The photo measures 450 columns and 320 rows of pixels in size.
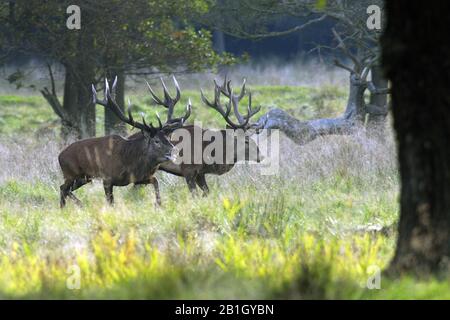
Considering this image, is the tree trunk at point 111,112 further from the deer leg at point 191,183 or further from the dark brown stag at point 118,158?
the dark brown stag at point 118,158

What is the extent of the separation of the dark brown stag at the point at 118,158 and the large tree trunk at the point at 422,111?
6369 mm

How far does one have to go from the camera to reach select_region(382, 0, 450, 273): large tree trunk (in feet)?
20.4

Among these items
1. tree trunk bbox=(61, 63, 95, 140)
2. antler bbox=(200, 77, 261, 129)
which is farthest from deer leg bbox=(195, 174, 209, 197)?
tree trunk bbox=(61, 63, 95, 140)

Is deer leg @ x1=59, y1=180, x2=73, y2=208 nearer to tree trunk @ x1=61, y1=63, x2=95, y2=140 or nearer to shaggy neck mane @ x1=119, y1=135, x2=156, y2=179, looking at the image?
shaggy neck mane @ x1=119, y1=135, x2=156, y2=179

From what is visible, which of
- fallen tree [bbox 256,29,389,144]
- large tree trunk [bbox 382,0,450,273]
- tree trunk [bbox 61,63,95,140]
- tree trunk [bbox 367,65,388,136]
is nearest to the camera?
large tree trunk [bbox 382,0,450,273]

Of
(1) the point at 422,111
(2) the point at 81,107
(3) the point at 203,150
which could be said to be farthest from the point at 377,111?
(1) the point at 422,111

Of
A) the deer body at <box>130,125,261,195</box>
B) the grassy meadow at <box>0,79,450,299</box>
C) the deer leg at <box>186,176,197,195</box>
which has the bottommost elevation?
the grassy meadow at <box>0,79,450,299</box>

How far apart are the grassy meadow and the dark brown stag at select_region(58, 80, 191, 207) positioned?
31 centimetres

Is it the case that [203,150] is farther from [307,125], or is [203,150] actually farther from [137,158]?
[307,125]

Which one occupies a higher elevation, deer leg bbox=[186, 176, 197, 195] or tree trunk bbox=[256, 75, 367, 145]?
tree trunk bbox=[256, 75, 367, 145]

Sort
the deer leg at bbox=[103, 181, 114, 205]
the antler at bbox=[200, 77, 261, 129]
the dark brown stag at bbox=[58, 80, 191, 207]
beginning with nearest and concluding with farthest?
1. the deer leg at bbox=[103, 181, 114, 205]
2. the dark brown stag at bbox=[58, 80, 191, 207]
3. the antler at bbox=[200, 77, 261, 129]

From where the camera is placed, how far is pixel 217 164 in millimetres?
13906

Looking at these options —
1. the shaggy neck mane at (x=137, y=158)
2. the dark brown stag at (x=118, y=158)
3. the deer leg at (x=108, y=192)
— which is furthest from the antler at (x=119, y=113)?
the deer leg at (x=108, y=192)

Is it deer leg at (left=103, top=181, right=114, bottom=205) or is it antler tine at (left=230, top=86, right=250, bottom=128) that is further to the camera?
antler tine at (left=230, top=86, right=250, bottom=128)
